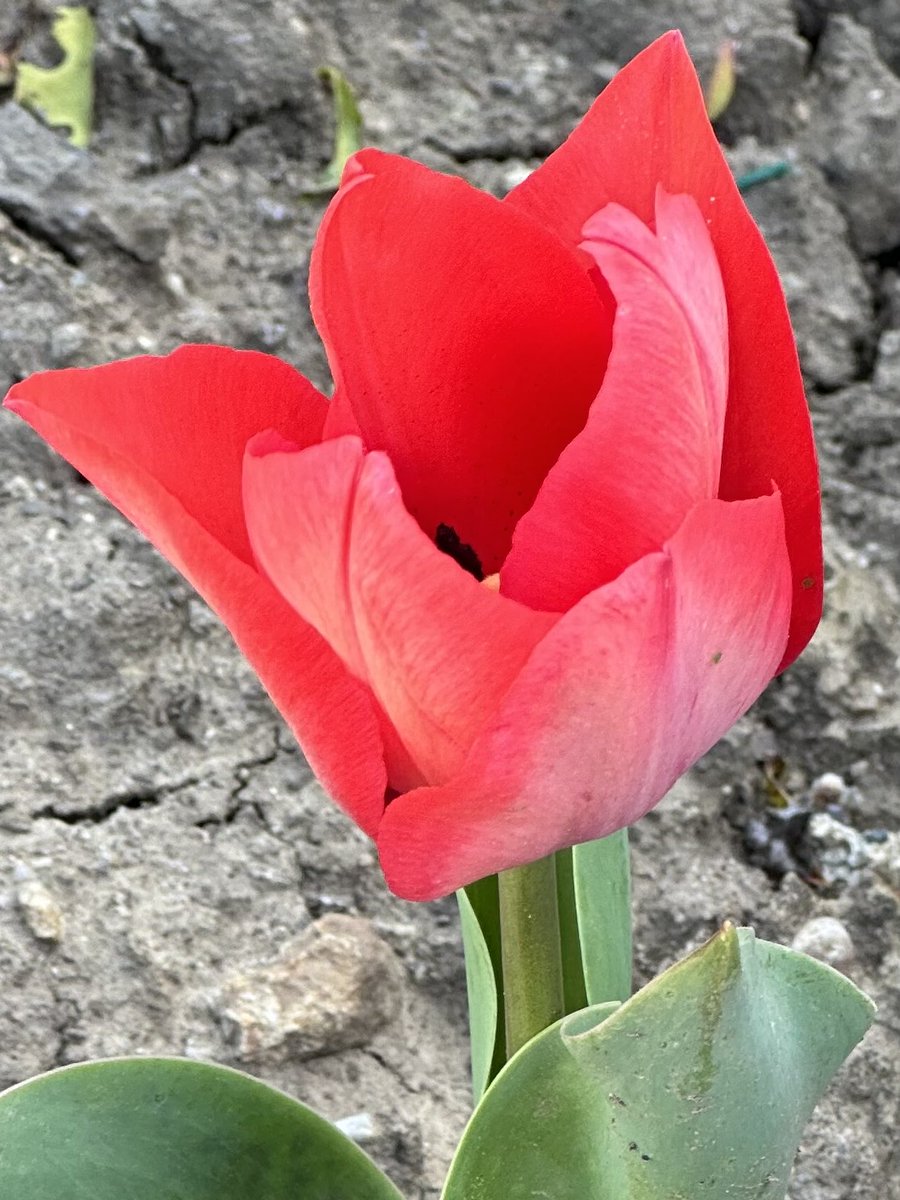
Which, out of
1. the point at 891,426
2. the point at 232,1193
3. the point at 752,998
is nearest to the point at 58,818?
the point at 232,1193

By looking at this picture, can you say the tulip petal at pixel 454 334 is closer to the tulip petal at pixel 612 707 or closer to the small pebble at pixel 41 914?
the tulip petal at pixel 612 707

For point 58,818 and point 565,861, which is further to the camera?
point 58,818

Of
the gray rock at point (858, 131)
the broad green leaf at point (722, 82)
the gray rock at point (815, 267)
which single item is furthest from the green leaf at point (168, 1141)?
the broad green leaf at point (722, 82)

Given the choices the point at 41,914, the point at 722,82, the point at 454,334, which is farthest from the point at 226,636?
the point at 722,82

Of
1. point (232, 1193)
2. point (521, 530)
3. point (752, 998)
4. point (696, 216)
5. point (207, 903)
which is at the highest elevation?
point (696, 216)

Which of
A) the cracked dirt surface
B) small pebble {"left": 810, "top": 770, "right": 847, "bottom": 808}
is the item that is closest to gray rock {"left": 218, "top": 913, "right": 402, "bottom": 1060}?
the cracked dirt surface

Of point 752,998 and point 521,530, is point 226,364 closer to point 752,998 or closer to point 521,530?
point 521,530

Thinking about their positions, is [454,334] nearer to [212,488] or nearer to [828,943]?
[212,488]
